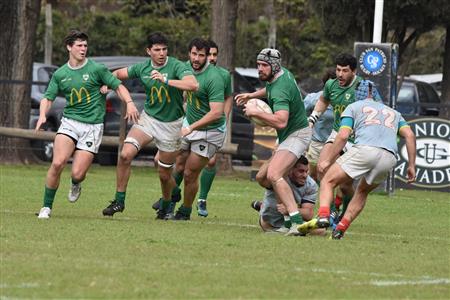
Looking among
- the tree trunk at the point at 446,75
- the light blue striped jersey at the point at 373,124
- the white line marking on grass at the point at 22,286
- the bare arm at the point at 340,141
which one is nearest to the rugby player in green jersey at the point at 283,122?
the bare arm at the point at 340,141

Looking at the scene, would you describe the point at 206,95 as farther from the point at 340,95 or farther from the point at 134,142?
the point at 340,95

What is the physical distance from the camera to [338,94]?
1531cm

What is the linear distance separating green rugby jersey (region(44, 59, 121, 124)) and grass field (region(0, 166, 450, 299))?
3.84 ft

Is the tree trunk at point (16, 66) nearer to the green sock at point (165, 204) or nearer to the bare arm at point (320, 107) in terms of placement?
the green sock at point (165, 204)

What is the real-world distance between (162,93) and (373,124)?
299 cm

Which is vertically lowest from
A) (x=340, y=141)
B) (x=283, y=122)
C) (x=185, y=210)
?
(x=185, y=210)

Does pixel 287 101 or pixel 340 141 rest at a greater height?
pixel 287 101

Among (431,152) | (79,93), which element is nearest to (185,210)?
(79,93)

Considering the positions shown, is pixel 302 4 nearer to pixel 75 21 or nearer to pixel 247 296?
pixel 75 21

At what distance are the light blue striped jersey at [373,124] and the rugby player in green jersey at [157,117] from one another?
2.47m

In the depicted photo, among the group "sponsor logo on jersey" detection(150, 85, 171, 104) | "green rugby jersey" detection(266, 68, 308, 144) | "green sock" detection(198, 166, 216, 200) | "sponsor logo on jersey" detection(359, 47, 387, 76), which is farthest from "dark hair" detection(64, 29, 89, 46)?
"sponsor logo on jersey" detection(359, 47, 387, 76)

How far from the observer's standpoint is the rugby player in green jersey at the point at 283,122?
1338 centimetres

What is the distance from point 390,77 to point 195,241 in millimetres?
9334

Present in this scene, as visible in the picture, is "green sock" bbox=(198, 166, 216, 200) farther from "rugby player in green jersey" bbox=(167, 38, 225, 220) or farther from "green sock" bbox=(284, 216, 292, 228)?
"green sock" bbox=(284, 216, 292, 228)
